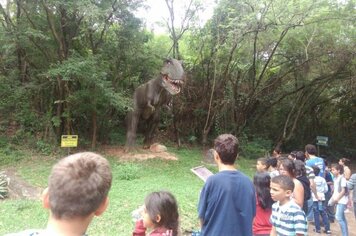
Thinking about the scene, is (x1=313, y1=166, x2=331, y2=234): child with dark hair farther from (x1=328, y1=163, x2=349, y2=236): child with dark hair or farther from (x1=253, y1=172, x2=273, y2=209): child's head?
(x1=253, y1=172, x2=273, y2=209): child's head

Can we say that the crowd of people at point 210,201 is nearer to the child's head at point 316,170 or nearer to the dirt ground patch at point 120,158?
the child's head at point 316,170

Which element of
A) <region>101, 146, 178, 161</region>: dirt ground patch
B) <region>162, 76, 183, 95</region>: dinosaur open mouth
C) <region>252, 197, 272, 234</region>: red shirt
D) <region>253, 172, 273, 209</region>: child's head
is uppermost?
<region>162, 76, 183, 95</region>: dinosaur open mouth

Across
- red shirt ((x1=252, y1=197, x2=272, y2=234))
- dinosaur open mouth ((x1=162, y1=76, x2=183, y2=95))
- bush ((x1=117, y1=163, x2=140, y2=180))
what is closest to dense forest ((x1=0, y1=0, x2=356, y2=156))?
dinosaur open mouth ((x1=162, y1=76, x2=183, y2=95))

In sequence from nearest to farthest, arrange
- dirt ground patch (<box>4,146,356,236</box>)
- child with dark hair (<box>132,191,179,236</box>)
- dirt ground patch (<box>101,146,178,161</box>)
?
child with dark hair (<box>132,191,179,236</box>)
dirt ground patch (<box>4,146,356,236</box>)
dirt ground patch (<box>101,146,178,161</box>)

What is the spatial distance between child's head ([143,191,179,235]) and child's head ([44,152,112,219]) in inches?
41.9

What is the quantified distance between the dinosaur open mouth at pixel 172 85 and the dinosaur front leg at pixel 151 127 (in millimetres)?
1210

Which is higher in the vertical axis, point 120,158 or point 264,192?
point 264,192

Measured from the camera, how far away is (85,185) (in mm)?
1373

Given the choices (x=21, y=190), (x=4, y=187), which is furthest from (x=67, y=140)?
(x=4, y=187)

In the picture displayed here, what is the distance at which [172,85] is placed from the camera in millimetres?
10328

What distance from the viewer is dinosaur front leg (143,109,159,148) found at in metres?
11.5

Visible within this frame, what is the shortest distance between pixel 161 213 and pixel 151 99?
8678 mm

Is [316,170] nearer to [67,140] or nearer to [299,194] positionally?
[299,194]

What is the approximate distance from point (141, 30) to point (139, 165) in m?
4.78
